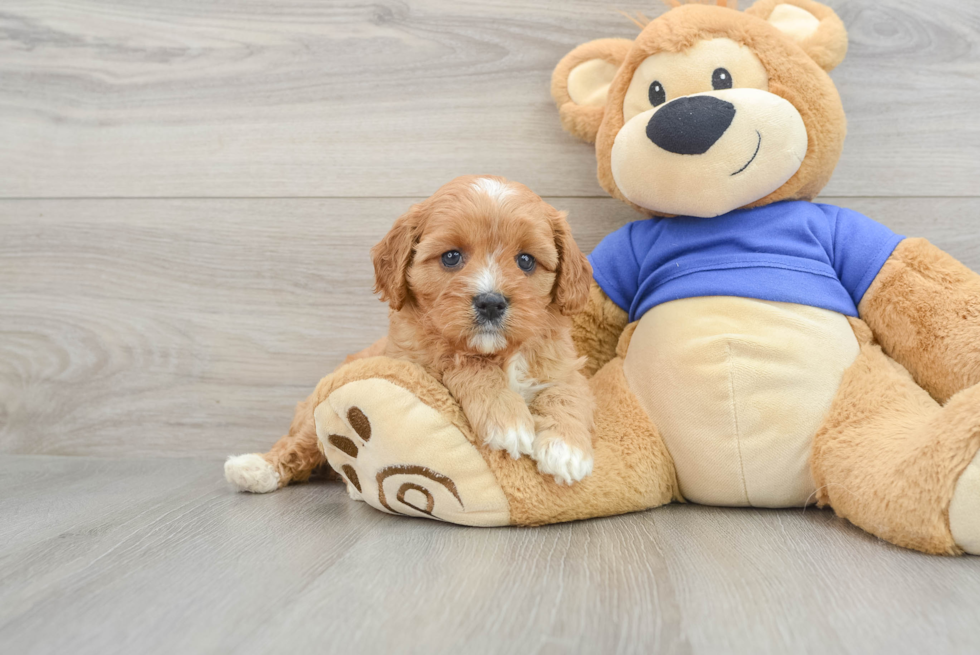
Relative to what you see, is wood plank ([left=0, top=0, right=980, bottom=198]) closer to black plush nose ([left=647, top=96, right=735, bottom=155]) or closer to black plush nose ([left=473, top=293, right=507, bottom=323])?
black plush nose ([left=647, top=96, right=735, bottom=155])

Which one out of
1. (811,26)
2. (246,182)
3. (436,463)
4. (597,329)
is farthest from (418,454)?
(811,26)

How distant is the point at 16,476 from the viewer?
1729mm

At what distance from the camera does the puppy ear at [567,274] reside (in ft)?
4.27

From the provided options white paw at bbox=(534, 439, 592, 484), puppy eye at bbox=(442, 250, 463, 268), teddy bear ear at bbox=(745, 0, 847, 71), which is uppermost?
teddy bear ear at bbox=(745, 0, 847, 71)

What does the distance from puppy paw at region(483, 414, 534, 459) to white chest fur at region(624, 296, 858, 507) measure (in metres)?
0.32

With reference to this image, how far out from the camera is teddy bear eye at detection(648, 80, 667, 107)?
1408 millimetres

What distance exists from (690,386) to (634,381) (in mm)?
130

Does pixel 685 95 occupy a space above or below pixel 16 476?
above

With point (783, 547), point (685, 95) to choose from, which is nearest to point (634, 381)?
point (783, 547)

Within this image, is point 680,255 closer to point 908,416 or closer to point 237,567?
point 908,416

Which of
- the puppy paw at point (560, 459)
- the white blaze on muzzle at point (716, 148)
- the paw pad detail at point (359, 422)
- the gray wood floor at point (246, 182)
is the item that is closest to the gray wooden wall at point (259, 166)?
the gray wood floor at point (246, 182)

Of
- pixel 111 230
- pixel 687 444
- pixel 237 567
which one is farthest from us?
pixel 111 230

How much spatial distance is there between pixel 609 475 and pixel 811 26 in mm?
1071

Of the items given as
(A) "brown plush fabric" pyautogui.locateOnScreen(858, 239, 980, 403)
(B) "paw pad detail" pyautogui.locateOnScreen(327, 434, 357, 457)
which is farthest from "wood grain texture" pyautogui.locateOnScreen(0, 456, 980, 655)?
(A) "brown plush fabric" pyautogui.locateOnScreen(858, 239, 980, 403)
